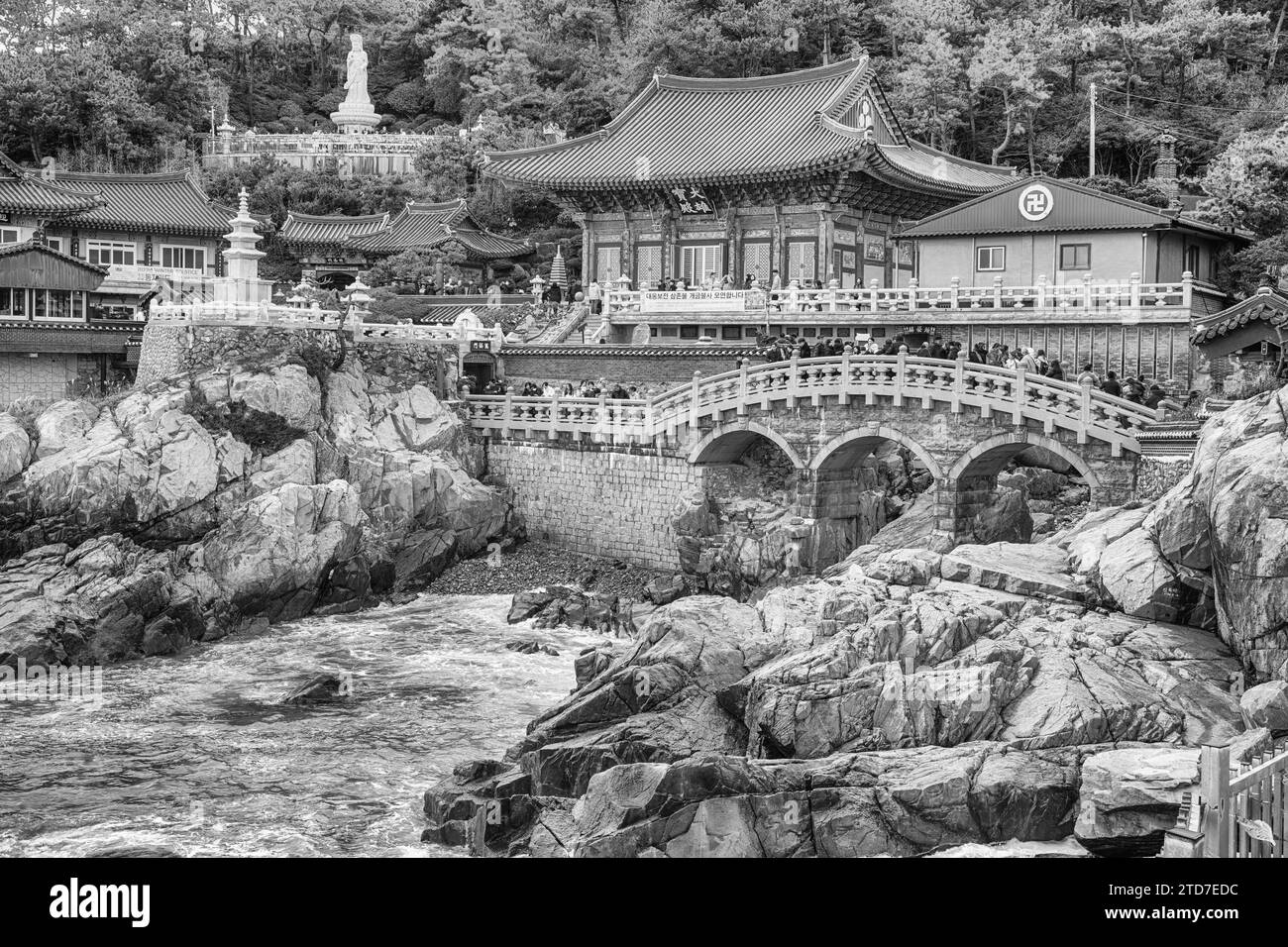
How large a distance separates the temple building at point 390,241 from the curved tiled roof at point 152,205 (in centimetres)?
478

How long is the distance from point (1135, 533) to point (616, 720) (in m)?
10.7

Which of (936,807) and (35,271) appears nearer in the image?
(936,807)

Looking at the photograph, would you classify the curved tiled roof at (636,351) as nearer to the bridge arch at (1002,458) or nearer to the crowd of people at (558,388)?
the crowd of people at (558,388)

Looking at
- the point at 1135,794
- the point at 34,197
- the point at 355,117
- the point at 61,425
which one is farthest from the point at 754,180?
the point at 355,117

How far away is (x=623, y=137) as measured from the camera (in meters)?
59.4

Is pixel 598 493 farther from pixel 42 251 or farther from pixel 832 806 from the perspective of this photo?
pixel 832 806

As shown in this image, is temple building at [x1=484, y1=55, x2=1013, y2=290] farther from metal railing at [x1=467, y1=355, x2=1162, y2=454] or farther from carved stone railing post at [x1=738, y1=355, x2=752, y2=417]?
carved stone railing post at [x1=738, y1=355, x2=752, y2=417]

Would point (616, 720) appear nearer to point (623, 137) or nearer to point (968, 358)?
point (968, 358)

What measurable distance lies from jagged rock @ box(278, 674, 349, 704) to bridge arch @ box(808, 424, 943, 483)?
13.8 meters

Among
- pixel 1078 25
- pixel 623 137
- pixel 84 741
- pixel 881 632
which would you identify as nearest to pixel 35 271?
pixel 623 137

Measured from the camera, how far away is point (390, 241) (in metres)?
67.9

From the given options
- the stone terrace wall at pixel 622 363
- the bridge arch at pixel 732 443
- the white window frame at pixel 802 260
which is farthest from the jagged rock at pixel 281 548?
the white window frame at pixel 802 260

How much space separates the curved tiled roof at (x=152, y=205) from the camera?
61.6 m

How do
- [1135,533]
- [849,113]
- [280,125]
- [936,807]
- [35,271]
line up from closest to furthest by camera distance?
[936,807]
[1135,533]
[35,271]
[849,113]
[280,125]
